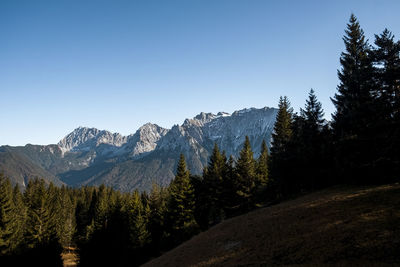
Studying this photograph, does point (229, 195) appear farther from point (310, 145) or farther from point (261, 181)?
point (310, 145)

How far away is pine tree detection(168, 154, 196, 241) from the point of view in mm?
42625

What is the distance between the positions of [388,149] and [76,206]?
95536 millimetres

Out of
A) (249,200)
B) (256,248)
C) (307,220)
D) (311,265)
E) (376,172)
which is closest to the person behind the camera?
(311,265)

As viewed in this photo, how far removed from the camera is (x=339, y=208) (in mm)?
21094

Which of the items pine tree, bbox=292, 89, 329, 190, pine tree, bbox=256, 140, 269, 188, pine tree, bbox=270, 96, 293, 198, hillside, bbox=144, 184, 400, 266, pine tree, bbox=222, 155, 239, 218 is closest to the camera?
hillside, bbox=144, 184, 400, 266

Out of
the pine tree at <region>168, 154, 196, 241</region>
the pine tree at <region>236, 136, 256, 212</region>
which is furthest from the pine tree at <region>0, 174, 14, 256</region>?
the pine tree at <region>236, 136, 256, 212</region>

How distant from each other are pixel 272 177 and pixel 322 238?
2927cm

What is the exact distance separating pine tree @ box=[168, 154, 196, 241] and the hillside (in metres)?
16.2

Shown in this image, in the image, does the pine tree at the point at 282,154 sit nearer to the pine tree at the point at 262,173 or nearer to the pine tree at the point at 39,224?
the pine tree at the point at 262,173

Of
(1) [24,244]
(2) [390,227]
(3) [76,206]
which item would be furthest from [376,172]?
(3) [76,206]

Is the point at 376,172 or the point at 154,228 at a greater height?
the point at 376,172

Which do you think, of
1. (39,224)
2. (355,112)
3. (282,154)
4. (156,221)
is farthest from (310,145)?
(39,224)

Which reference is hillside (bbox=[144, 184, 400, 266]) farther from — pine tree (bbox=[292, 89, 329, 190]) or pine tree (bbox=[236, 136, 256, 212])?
pine tree (bbox=[236, 136, 256, 212])

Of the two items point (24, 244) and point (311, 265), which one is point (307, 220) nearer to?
point (311, 265)
